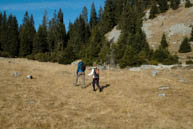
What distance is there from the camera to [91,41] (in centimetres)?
4662

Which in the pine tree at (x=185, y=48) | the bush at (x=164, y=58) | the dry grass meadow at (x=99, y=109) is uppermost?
the pine tree at (x=185, y=48)

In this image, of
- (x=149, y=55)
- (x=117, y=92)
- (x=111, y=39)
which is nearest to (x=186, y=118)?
(x=117, y=92)

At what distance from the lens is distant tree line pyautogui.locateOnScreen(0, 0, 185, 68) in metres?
34.5

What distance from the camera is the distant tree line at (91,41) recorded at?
1357 inches

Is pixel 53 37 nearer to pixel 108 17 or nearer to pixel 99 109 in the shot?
pixel 108 17

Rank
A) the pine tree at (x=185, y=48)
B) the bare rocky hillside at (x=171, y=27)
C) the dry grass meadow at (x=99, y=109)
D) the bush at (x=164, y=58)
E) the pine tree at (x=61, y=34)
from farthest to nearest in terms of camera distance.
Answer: the pine tree at (x=61, y=34) < the bare rocky hillside at (x=171, y=27) < the pine tree at (x=185, y=48) < the bush at (x=164, y=58) < the dry grass meadow at (x=99, y=109)

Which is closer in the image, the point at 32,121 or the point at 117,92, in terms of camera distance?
the point at 32,121

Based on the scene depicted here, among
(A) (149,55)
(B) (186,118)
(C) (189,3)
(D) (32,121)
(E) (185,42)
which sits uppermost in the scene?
(C) (189,3)

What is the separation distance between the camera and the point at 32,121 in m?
6.74

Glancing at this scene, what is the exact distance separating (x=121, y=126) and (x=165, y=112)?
3147mm

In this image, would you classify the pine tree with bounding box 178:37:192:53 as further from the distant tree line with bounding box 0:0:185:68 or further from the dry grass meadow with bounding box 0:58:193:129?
the dry grass meadow with bounding box 0:58:193:129

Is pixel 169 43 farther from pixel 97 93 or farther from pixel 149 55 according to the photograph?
pixel 97 93

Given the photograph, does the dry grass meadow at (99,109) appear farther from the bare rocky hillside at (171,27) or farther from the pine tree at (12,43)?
the pine tree at (12,43)

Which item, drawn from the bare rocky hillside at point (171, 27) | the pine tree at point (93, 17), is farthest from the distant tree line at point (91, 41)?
the bare rocky hillside at point (171, 27)
